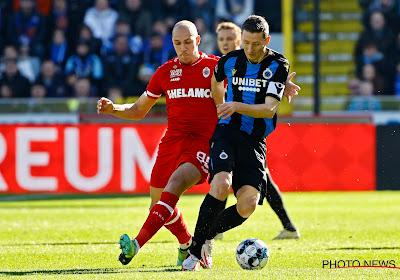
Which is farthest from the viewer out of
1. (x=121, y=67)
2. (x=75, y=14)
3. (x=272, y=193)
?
(x=75, y=14)

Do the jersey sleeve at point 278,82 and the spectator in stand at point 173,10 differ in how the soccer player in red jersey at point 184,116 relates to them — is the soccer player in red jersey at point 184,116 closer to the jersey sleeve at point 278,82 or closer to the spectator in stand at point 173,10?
the jersey sleeve at point 278,82

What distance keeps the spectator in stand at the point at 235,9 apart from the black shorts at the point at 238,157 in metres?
12.2

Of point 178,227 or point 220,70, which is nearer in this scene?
point 220,70

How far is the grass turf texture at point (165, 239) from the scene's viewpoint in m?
6.04

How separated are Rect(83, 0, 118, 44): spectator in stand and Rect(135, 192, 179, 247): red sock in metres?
11.8

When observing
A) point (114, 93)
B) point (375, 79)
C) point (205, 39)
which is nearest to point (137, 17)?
point (205, 39)

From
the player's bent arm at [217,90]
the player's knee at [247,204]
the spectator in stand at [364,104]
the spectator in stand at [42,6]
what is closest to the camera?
the player's knee at [247,204]

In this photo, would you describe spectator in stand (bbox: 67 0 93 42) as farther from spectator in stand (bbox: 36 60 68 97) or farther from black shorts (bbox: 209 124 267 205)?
black shorts (bbox: 209 124 267 205)

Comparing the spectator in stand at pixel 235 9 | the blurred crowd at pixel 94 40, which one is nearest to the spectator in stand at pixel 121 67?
the blurred crowd at pixel 94 40

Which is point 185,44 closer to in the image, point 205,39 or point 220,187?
point 220,187

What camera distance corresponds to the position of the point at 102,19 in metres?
18.0

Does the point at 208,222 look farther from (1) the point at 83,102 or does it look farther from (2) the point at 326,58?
(2) the point at 326,58

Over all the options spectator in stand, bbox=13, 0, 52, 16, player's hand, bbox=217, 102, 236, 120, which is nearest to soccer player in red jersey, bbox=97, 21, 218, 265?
player's hand, bbox=217, 102, 236, 120

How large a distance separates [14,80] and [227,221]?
11609 millimetres
